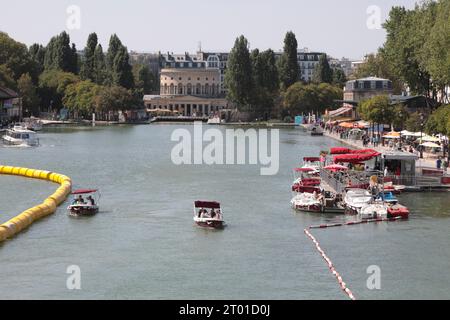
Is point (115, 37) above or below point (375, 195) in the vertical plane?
above

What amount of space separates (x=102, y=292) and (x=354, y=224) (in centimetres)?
1477

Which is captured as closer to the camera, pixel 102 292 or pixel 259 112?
pixel 102 292

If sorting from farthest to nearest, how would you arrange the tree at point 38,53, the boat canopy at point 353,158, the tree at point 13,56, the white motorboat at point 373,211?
the tree at point 38,53
the tree at point 13,56
the boat canopy at point 353,158
the white motorboat at point 373,211

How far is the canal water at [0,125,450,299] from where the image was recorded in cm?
2934

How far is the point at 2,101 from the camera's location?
126 m

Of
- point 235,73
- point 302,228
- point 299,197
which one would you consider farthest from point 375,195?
point 235,73

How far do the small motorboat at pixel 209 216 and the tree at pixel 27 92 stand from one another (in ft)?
354

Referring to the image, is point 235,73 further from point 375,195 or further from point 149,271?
point 149,271

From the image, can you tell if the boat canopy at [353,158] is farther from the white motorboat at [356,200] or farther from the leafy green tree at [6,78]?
the leafy green tree at [6,78]

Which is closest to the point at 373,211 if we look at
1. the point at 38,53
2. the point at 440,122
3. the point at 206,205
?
the point at 206,205

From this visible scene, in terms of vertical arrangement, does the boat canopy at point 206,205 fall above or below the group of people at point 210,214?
above

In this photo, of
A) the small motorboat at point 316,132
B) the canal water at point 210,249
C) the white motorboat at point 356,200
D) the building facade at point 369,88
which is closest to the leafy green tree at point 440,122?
the canal water at point 210,249

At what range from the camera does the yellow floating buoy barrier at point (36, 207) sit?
121ft

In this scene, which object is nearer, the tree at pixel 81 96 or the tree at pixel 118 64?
the tree at pixel 81 96
